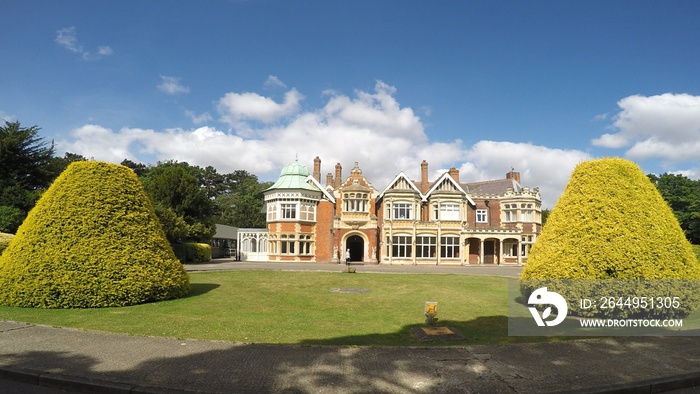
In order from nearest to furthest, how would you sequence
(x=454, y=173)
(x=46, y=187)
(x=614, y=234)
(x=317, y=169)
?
(x=614, y=234) → (x=46, y=187) → (x=454, y=173) → (x=317, y=169)

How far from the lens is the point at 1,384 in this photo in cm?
648

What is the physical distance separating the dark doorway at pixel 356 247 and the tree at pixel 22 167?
29.4 metres

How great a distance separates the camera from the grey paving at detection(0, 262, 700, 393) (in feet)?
20.1

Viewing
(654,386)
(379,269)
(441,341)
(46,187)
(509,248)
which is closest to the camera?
(654,386)

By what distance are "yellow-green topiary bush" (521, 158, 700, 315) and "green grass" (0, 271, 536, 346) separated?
272cm

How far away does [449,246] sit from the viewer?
40.8 meters

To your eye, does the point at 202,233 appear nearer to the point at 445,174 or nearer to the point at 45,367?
the point at 445,174

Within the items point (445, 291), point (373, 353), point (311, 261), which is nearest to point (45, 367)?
point (373, 353)

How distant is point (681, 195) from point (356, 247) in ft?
178

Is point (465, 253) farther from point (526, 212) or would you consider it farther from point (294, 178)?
point (294, 178)

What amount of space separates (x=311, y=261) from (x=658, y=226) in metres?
32.7

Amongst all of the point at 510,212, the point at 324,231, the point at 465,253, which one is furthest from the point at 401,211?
the point at 510,212

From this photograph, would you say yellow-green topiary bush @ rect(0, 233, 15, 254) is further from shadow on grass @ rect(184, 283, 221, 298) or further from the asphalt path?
the asphalt path

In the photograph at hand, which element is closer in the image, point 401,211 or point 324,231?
point 401,211
